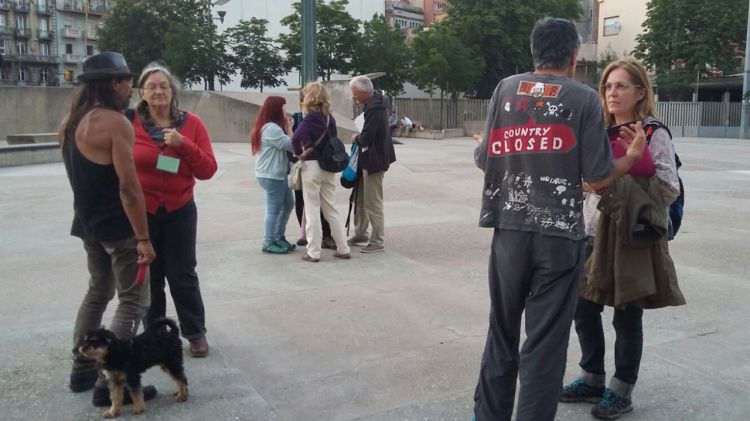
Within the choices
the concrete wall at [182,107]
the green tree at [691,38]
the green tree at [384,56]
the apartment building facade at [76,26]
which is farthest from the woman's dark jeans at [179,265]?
the apartment building facade at [76,26]

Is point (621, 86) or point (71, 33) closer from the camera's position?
point (621, 86)

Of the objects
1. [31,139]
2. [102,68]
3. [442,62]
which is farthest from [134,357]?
[442,62]

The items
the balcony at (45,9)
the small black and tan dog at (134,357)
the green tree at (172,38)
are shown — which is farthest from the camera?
the balcony at (45,9)

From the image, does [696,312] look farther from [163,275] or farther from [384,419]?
[163,275]

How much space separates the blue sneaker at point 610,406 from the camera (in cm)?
360

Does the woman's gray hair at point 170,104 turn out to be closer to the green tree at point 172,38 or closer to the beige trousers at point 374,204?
the beige trousers at point 374,204

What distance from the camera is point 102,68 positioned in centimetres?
356

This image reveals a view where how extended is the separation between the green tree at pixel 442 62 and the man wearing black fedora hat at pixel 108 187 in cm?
3084

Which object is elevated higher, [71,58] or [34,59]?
[71,58]

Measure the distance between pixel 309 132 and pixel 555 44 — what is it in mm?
4223

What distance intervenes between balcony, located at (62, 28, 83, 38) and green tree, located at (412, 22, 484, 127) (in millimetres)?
63345

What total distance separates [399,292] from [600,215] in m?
2.62

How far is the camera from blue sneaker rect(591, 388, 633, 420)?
3.60m

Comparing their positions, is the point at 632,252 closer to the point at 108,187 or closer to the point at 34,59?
the point at 108,187
